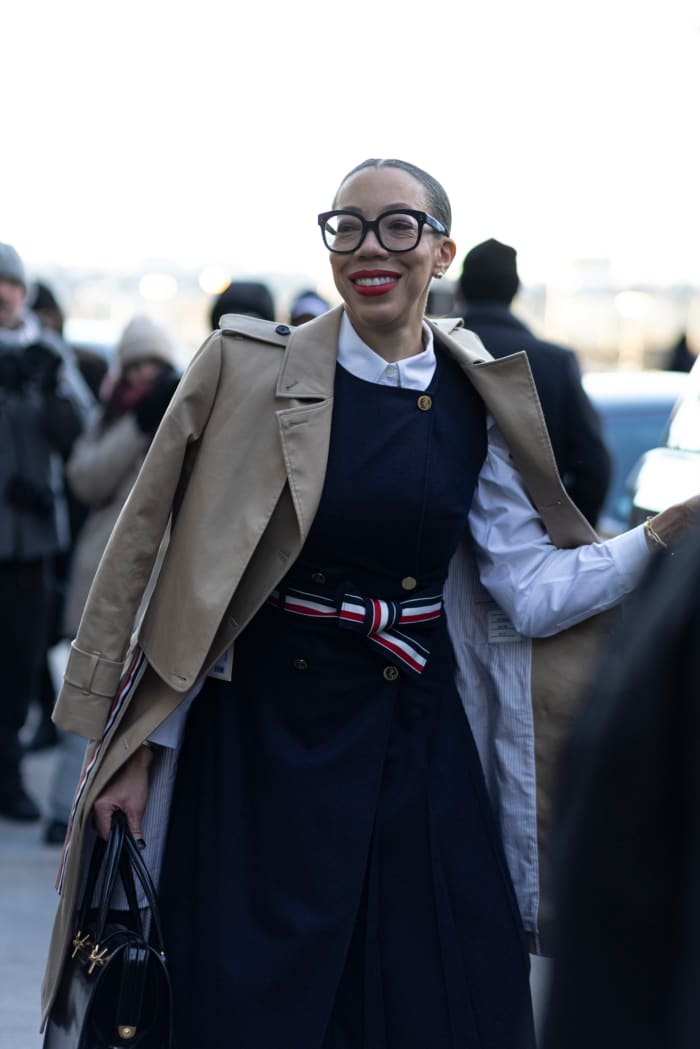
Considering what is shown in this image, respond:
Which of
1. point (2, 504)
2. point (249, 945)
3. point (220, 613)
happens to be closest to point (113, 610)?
point (220, 613)

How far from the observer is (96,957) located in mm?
2773

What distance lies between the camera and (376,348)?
2.95 meters

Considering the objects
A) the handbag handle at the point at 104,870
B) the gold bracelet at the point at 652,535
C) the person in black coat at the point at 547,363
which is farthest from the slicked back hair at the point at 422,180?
the person in black coat at the point at 547,363

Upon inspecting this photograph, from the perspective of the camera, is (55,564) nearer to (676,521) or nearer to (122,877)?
(122,877)

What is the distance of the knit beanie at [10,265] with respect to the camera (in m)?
5.84

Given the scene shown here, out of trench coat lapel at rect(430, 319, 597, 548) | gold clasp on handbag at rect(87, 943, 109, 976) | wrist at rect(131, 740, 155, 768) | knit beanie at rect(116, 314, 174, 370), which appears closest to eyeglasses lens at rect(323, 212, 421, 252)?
trench coat lapel at rect(430, 319, 597, 548)

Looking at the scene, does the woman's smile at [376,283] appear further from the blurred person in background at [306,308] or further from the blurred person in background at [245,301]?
the blurred person in background at [306,308]

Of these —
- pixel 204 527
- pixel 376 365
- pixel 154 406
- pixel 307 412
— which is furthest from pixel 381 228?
pixel 154 406

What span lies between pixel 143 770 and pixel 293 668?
333mm

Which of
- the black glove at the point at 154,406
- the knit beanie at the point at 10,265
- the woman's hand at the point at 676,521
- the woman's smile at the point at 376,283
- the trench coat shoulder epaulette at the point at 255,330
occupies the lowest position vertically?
the black glove at the point at 154,406

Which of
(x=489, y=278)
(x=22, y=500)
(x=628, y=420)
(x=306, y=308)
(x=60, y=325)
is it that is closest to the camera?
(x=489, y=278)

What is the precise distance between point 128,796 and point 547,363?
2.22 m

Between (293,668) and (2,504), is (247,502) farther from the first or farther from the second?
(2,504)

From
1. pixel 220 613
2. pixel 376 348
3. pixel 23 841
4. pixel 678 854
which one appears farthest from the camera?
pixel 23 841
